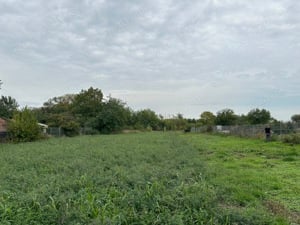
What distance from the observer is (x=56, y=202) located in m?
5.88

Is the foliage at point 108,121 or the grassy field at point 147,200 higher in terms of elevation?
the foliage at point 108,121

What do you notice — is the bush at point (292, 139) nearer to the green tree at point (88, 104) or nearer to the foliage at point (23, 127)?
the foliage at point (23, 127)

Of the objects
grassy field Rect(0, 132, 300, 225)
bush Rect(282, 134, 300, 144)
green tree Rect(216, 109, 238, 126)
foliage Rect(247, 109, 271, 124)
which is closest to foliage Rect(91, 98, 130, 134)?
green tree Rect(216, 109, 238, 126)

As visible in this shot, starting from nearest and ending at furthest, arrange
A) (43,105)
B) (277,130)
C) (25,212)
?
1. (25,212)
2. (277,130)
3. (43,105)

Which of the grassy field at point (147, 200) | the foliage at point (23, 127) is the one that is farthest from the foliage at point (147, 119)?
the grassy field at point (147, 200)

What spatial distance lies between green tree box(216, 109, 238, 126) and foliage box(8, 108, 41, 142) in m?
44.1

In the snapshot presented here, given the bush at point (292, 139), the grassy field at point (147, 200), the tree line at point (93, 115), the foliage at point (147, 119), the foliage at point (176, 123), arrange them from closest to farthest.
Answer: the grassy field at point (147, 200) → the bush at point (292, 139) → the tree line at point (93, 115) → the foliage at point (147, 119) → the foliage at point (176, 123)

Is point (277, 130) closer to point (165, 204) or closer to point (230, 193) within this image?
point (230, 193)

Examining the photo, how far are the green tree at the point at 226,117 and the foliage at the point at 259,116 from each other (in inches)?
354

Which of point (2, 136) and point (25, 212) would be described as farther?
point (2, 136)

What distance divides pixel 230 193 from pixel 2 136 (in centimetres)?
3358

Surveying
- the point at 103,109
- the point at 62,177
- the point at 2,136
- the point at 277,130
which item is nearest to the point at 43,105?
the point at 103,109

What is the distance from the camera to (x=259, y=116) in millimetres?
60938

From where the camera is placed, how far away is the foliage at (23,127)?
118 ft
